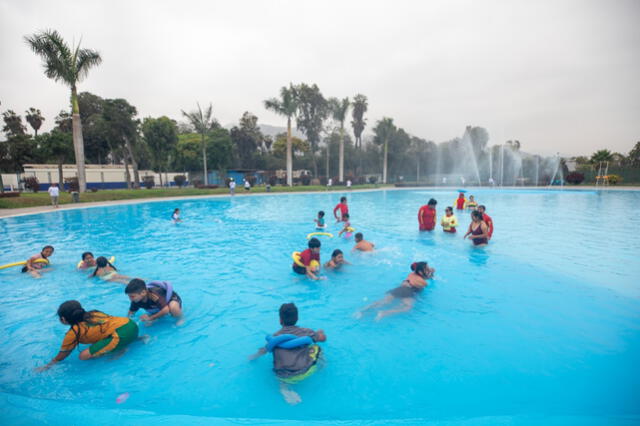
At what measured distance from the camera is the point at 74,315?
12.9 ft

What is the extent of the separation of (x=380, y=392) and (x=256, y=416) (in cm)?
155

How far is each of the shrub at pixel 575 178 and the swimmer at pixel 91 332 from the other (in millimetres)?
59773

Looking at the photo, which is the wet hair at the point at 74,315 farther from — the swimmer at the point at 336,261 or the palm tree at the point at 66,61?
the palm tree at the point at 66,61

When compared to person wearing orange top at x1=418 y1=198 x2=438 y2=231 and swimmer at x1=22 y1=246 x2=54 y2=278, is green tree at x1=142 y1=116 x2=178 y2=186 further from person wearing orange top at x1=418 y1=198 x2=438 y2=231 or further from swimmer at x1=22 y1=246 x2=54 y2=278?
person wearing orange top at x1=418 y1=198 x2=438 y2=231

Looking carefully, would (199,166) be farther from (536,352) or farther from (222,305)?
Answer: (536,352)

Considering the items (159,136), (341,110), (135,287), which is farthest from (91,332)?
(341,110)

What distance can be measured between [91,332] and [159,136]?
39.0 m

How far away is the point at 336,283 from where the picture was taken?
Result: 7.43 m

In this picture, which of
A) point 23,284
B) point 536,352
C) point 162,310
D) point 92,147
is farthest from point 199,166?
point 536,352

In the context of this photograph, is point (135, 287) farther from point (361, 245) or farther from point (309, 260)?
point (361, 245)

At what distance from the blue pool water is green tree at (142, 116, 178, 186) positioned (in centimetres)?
3064

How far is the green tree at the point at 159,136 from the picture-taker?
3713 cm

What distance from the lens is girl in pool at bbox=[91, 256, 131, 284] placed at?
765 centimetres

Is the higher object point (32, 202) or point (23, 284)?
point (32, 202)
